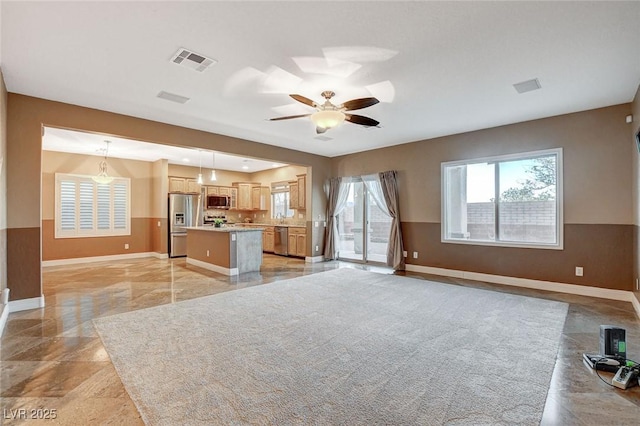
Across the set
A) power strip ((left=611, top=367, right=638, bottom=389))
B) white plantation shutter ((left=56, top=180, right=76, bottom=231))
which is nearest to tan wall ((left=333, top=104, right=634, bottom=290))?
power strip ((left=611, top=367, right=638, bottom=389))

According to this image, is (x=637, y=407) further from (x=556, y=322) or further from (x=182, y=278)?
(x=182, y=278)

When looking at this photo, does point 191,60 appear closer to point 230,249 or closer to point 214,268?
point 230,249

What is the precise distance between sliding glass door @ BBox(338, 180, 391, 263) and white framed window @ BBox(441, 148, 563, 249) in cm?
158

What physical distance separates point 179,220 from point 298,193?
143 inches

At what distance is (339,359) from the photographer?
2564mm

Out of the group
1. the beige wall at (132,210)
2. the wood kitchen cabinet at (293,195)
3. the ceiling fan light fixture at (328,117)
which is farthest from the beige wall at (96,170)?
the ceiling fan light fixture at (328,117)

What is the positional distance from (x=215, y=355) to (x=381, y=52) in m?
Result: 3.29

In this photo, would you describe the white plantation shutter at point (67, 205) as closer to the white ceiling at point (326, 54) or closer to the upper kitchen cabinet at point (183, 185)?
the upper kitchen cabinet at point (183, 185)

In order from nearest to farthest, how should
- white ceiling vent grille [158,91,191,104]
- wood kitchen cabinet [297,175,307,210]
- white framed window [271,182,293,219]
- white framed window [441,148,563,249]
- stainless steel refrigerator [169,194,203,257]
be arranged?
white ceiling vent grille [158,91,191,104]
white framed window [441,148,563,249]
stainless steel refrigerator [169,194,203,257]
wood kitchen cabinet [297,175,307,210]
white framed window [271,182,293,219]

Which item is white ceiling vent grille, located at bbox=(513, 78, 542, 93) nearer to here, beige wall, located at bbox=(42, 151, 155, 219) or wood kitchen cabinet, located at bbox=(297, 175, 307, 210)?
wood kitchen cabinet, located at bbox=(297, 175, 307, 210)

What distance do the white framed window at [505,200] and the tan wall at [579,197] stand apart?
0.44ft

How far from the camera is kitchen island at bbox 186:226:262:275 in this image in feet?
20.2

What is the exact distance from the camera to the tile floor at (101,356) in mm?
1906

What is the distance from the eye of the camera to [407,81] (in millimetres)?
3590
